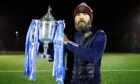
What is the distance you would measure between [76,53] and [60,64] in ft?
0.91

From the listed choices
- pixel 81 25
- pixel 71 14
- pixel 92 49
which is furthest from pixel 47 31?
pixel 71 14

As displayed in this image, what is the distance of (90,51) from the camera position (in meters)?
3.98

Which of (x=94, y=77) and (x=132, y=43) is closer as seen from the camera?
(x=94, y=77)

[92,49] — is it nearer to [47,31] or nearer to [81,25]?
[81,25]

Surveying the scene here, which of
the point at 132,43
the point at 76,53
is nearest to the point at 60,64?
the point at 76,53

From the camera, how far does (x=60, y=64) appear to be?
13.6 ft

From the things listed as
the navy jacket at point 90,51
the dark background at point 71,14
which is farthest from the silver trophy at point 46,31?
the dark background at point 71,14

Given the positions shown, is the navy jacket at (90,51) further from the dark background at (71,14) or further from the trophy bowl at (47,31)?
the dark background at (71,14)

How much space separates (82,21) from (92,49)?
280 millimetres

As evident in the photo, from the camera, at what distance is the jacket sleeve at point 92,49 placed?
3.93 metres

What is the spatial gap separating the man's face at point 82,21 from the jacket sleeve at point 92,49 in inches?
6.3

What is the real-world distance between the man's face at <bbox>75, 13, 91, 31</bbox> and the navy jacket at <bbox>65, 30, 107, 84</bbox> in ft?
0.29

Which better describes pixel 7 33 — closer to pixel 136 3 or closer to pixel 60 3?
pixel 60 3

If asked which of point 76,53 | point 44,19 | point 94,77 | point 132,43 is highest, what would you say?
point 44,19
